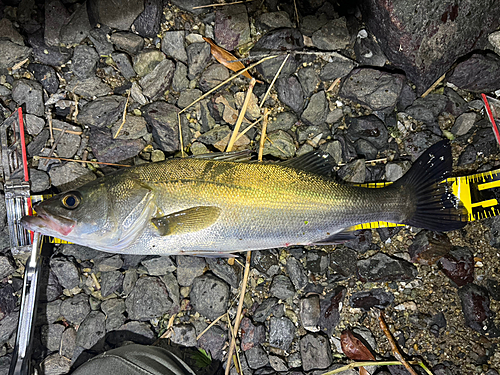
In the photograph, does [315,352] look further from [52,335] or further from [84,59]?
[84,59]

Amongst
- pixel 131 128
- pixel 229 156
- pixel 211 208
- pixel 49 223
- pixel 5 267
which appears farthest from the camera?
pixel 131 128

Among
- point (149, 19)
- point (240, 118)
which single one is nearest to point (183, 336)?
point (240, 118)

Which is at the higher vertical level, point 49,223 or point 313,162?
point 313,162

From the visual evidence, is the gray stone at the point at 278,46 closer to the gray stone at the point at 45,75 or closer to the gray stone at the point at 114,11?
the gray stone at the point at 114,11

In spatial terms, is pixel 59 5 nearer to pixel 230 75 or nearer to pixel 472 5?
pixel 230 75

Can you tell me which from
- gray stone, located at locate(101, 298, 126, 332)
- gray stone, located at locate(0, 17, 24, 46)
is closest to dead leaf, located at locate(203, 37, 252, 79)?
gray stone, located at locate(0, 17, 24, 46)

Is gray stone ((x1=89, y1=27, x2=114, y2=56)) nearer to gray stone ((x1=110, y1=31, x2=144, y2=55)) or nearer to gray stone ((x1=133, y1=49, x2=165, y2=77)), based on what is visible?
gray stone ((x1=110, y1=31, x2=144, y2=55))

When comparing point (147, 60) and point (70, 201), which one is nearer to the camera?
point (70, 201)

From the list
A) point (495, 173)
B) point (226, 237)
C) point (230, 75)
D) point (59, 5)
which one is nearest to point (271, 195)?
point (226, 237)
